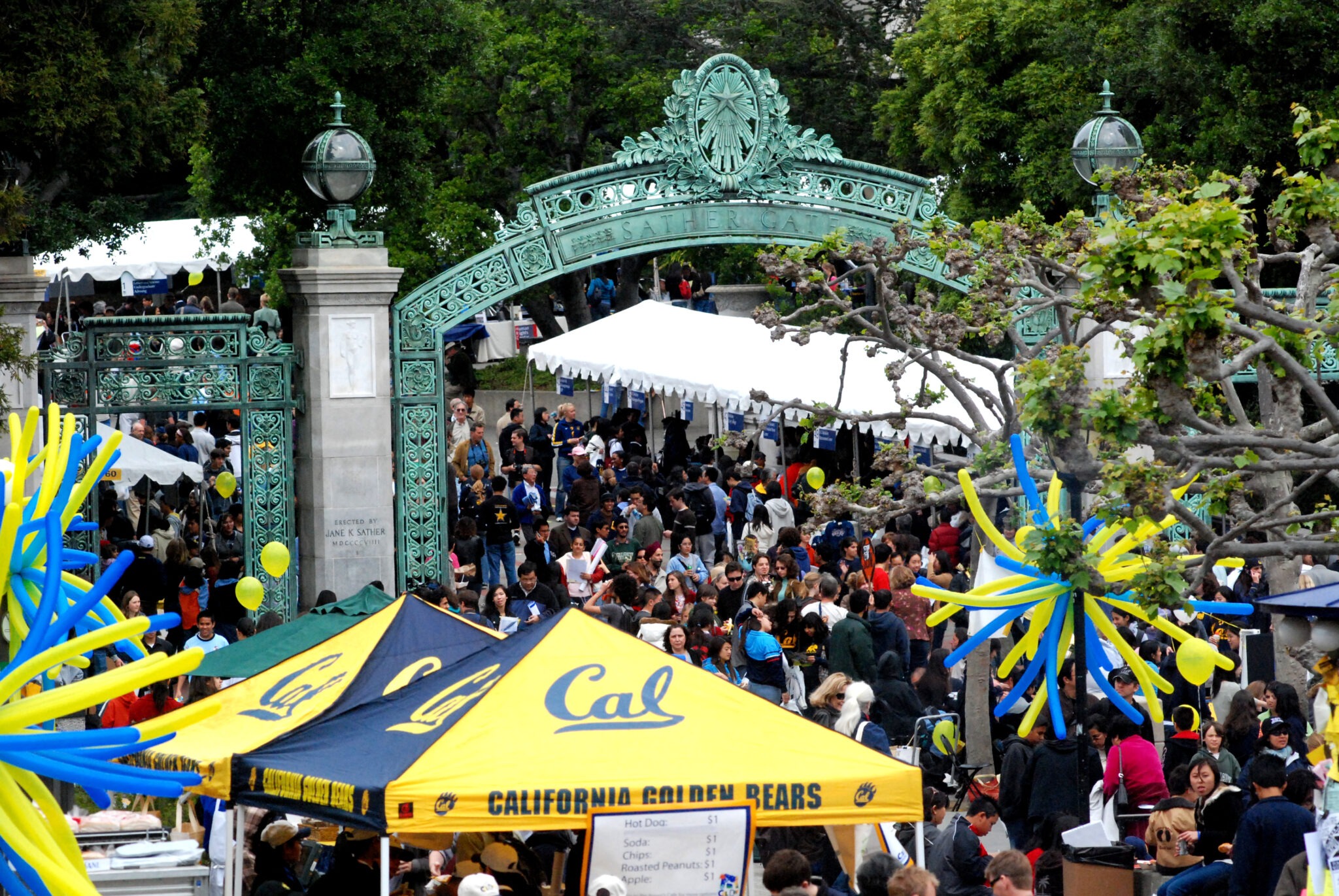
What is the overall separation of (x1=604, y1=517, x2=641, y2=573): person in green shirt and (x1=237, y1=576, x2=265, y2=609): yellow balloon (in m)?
4.13

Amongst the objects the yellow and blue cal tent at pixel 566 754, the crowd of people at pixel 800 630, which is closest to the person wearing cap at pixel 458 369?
the crowd of people at pixel 800 630

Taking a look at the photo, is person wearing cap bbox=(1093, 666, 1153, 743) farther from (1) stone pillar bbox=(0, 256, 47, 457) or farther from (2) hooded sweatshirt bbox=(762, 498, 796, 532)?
(1) stone pillar bbox=(0, 256, 47, 457)

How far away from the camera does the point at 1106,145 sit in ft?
56.7

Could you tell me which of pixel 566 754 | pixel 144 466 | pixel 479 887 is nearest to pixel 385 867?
pixel 479 887

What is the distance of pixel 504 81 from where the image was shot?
32.5 m

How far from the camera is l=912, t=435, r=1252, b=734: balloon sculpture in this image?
1209 centimetres

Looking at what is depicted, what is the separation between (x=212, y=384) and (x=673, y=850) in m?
8.89

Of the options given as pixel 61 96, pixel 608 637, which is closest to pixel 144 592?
pixel 61 96

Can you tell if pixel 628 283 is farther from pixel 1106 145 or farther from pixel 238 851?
pixel 238 851

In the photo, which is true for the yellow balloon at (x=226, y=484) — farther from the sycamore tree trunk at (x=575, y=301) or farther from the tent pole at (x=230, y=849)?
the sycamore tree trunk at (x=575, y=301)

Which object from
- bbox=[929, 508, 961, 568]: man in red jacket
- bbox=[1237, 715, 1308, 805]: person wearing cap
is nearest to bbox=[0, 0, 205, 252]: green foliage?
bbox=[929, 508, 961, 568]: man in red jacket

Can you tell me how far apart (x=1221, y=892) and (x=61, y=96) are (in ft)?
35.0

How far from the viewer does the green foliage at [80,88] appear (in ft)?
49.8

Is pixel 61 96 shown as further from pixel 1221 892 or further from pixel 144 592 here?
pixel 1221 892
